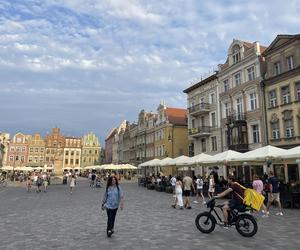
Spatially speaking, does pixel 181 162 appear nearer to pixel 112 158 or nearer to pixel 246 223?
pixel 246 223

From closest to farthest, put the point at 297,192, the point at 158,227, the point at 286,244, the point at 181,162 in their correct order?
1. the point at 286,244
2. the point at 158,227
3. the point at 297,192
4. the point at 181,162

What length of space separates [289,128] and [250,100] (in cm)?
619

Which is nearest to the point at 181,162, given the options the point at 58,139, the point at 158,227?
the point at 158,227

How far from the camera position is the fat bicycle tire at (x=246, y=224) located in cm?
912

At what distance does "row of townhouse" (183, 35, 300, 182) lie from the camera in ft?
92.5

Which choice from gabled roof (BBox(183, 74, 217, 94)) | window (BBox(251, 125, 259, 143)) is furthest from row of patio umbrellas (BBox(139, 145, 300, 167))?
gabled roof (BBox(183, 74, 217, 94))

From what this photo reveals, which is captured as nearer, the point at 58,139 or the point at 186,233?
the point at 186,233

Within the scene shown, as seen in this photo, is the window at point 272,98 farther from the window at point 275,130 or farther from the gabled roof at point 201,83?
the gabled roof at point 201,83

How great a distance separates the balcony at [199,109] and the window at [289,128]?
1295cm

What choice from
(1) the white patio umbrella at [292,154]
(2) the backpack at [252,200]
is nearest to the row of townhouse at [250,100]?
(1) the white patio umbrella at [292,154]

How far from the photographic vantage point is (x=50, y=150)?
112938 mm

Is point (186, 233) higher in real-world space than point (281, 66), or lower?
lower

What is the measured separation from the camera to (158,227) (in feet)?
35.2

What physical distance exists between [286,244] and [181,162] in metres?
19.7
